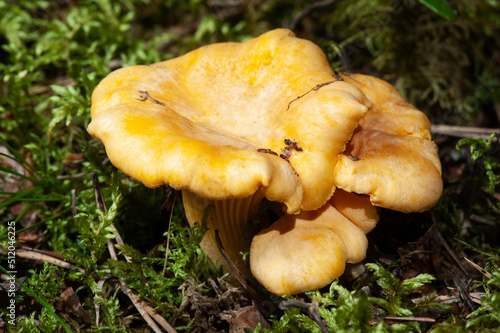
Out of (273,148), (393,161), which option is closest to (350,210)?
(393,161)

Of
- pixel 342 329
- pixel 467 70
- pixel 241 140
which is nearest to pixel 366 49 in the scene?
pixel 467 70

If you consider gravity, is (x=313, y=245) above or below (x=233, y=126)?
below

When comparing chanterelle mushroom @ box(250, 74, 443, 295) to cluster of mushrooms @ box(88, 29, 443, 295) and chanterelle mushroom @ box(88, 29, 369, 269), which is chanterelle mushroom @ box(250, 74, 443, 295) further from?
chanterelle mushroom @ box(88, 29, 369, 269)

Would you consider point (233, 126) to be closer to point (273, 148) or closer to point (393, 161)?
point (273, 148)

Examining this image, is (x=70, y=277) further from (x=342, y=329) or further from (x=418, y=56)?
(x=418, y=56)

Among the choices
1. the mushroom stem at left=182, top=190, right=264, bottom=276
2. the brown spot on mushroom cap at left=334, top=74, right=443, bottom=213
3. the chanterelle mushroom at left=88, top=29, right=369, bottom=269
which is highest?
the chanterelle mushroom at left=88, top=29, right=369, bottom=269

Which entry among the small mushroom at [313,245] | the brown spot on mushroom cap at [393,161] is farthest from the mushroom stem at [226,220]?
the brown spot on mushroom cap at [393,161]

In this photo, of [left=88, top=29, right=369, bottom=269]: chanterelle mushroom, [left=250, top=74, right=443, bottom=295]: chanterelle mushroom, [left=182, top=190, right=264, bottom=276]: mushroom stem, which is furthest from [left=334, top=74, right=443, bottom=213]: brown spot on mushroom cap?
[left=182, top=190, right=264, bottom=276]: mushroom stem
